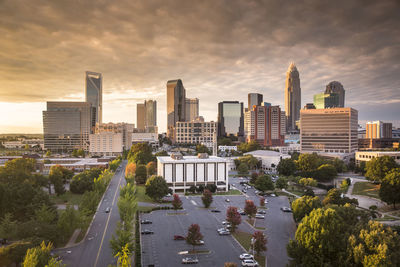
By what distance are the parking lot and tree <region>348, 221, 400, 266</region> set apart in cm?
1035

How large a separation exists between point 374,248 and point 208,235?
24915 millimetres

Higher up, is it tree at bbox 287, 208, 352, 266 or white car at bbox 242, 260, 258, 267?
tree at bbox 287, 208, 352, 266

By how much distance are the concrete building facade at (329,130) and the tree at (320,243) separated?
420ft

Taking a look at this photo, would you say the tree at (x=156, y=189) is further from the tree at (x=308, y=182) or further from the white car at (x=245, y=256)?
the tree at (x=308, y=182)

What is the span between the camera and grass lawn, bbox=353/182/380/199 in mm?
76363

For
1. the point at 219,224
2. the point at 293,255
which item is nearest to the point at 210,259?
the point at 293,255

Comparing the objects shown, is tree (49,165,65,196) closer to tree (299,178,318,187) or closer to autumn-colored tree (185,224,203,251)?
autumn-colored tree (185,224,203,251)

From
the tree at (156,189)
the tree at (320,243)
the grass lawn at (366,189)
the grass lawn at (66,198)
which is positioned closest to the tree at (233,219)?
the tree at (320,243)

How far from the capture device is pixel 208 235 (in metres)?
47.1

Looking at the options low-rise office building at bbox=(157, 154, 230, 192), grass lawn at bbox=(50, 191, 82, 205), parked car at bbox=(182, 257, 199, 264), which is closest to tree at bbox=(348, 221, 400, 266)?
parked car at bbox=(182, 257, 199, 264)

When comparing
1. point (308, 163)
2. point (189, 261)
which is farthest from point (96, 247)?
point (308, 163)

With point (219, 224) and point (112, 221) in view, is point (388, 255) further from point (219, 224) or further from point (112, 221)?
point (112, 221)

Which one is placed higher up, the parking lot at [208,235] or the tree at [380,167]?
the tree at [380,167]

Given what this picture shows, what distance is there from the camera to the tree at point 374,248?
27859 mm
